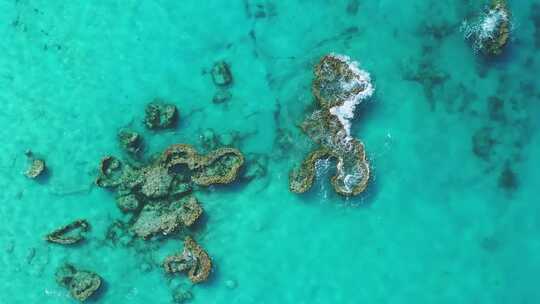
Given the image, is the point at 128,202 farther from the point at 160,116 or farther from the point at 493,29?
the point at 493,29

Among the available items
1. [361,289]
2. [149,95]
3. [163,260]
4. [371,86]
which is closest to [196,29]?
[149,95]

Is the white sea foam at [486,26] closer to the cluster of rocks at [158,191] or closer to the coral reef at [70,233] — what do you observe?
the cluster of rocks at [158,191]

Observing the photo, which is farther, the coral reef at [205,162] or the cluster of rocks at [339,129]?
the coral reef at [205,162]

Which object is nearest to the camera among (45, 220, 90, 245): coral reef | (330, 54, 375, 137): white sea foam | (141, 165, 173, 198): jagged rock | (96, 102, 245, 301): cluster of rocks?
(330, 54, 375, 137): white sea foam

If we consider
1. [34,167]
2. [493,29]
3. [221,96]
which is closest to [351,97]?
[221,96]

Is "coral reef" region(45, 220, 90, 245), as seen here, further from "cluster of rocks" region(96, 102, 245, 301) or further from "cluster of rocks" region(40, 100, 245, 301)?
"cluster of rocks" region(96, 102, 245, 301)

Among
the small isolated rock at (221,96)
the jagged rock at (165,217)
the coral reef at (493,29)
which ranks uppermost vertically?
the coral reef at (493,29)

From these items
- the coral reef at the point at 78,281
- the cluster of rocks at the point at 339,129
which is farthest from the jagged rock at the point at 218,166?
the coral reef at the point at 78,281

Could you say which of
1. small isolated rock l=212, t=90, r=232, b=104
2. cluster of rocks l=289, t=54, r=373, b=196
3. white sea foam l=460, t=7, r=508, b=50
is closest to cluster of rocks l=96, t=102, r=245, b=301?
small isolated rock l=212, t=90, r=232, b=104
